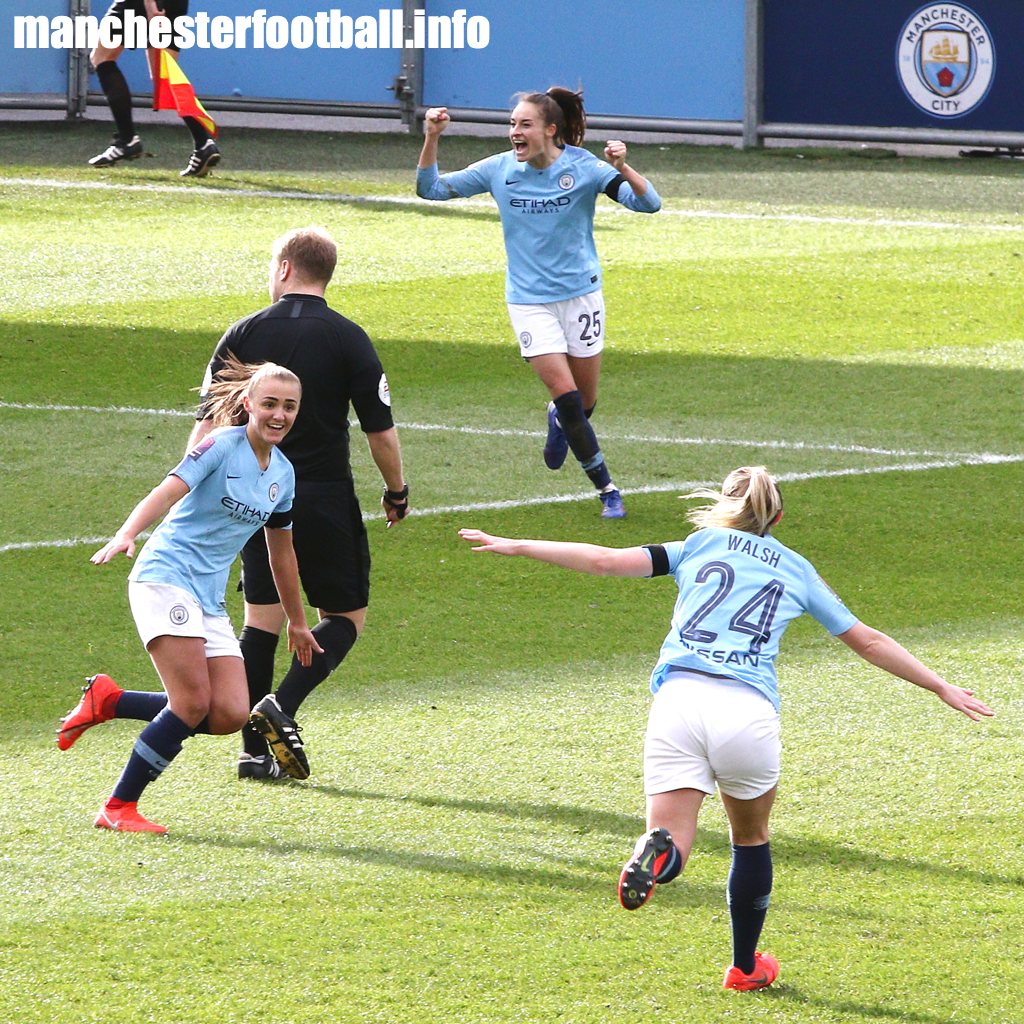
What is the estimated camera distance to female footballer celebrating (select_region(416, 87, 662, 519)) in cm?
976

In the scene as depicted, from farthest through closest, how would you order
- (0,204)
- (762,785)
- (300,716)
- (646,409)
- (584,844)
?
1. (0,204)
2. (646,409)
3. (300,716)
4. (584,844)
5. (762,785)

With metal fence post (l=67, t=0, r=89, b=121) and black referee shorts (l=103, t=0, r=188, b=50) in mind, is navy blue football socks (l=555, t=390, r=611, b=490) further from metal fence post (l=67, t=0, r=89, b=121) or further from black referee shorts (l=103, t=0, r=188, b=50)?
metal fence post (l=67, t=0, r=89, b=121)

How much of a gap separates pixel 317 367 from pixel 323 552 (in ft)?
2.07

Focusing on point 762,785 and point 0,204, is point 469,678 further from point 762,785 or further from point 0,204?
point 0,204

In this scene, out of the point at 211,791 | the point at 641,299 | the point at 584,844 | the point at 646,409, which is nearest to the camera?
the point at 584,844

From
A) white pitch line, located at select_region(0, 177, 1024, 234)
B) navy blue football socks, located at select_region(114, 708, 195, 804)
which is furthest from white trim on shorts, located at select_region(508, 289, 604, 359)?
white pitch line, located at select_region(0, 177, 1024, 234)

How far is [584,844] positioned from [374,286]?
10975 mm

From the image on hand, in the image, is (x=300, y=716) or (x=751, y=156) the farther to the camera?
(x=751, y=156)

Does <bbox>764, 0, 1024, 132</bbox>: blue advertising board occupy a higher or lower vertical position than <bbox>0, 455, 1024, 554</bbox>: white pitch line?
higher

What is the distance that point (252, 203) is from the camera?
19984 mm

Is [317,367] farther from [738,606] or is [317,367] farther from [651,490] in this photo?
[651,490]

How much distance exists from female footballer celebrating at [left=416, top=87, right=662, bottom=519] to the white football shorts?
5.11 metres

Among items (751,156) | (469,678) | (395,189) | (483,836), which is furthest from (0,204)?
(483,836)

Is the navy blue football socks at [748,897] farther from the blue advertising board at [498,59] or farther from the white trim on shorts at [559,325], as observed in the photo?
the blue advertising board at [498,59]
